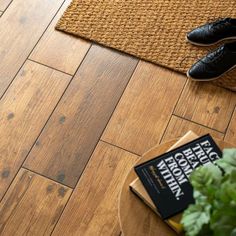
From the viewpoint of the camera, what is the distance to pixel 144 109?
150 cm

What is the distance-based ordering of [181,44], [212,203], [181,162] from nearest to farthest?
[212,203], [181,162], [181,44]

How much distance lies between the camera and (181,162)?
3.12 feet

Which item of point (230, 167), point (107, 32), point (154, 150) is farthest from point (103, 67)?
point (230, 167)

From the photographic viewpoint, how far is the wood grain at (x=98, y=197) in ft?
4.14

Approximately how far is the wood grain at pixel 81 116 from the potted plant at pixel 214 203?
68cm

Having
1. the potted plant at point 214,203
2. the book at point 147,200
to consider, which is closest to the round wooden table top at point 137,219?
the book at point 147,200

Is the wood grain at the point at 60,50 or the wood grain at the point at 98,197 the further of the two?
the wood grain at the point at 60,50

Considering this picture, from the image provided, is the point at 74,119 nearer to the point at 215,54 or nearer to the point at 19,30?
the point at 19,30

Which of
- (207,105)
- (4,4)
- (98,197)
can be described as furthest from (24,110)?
(207,105)

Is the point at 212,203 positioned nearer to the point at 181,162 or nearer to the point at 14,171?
the point at 181,162

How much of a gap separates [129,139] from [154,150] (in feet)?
1.36

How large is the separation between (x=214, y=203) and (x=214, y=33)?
108cm

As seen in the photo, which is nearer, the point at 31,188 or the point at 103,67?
the point at 31,188

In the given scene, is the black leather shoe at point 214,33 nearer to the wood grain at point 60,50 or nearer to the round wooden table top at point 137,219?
the wood grain at point 60,50
